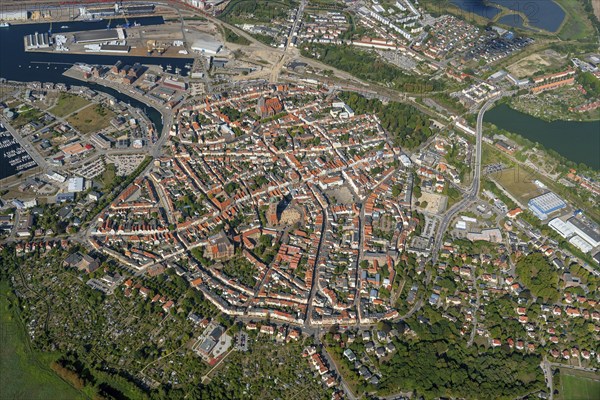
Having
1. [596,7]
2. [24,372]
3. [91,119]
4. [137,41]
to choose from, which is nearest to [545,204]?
[24,372]

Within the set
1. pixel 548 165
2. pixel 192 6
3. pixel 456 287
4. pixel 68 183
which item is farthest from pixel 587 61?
pixel 68 183

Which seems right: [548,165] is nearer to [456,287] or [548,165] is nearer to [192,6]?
[456,287]

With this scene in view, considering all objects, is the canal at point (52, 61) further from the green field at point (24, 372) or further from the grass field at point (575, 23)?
the grass field at point (575, 23)

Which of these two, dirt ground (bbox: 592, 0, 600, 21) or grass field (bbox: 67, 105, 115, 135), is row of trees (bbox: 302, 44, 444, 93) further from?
dirt ground (bbox: 592, 0, 600, 21)

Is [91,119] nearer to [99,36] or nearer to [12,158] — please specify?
[12,158]

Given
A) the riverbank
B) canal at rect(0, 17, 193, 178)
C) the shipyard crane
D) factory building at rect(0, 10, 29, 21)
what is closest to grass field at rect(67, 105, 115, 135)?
canal at rect(0, 17, 193, 178)

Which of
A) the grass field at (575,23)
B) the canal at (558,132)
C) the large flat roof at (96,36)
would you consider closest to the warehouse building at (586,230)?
the canal at (558,132)
